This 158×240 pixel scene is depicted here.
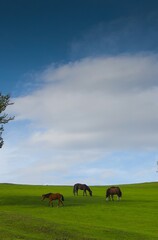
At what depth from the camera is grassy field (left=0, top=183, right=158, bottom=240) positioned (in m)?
34.6

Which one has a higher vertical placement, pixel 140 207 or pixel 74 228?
pixel 140 207

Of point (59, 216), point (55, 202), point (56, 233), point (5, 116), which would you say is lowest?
point (56, 233)

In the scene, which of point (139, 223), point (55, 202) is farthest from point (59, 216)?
point (55, 202)

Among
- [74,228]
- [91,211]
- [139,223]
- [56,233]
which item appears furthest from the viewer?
[91,211]

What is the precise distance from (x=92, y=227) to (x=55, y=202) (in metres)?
26.5

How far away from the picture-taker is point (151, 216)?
168 ft

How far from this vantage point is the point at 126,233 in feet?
123

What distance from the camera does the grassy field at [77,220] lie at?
34625 millimetres

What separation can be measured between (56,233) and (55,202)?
1226 inches

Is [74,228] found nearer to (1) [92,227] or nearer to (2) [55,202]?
(1) [92,227]

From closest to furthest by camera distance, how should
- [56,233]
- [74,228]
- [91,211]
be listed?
[56,233] < [74,228] < [91,211]

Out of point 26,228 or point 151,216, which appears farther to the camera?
point 151,216

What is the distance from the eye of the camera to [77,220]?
45.9 m

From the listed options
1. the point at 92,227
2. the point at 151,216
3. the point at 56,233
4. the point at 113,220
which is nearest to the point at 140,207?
the point at 151,216
